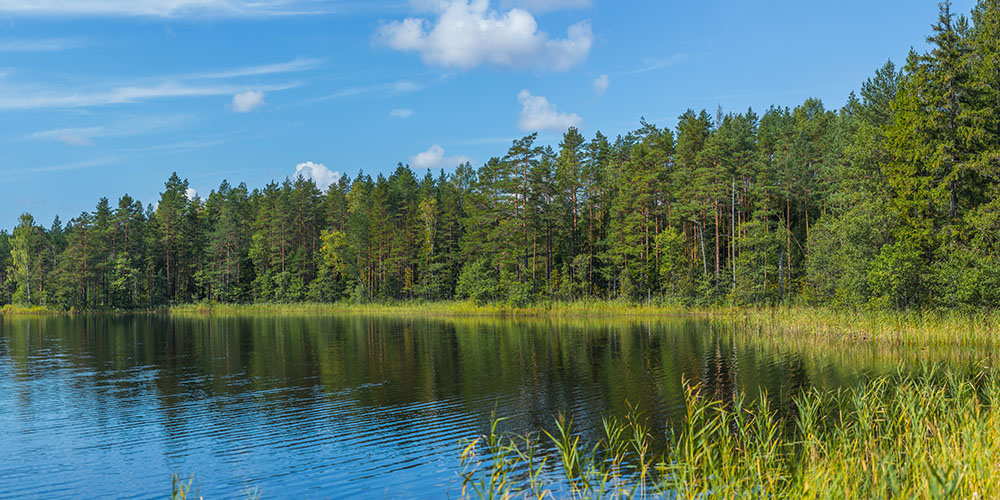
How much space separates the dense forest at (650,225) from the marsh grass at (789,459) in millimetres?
17642

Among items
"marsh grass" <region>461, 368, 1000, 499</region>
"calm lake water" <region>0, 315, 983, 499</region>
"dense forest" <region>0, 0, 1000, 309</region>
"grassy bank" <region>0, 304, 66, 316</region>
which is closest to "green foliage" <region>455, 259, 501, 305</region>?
"dense forest" <region>0, 0, 1000, 309</region>

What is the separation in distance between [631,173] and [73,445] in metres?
66.0

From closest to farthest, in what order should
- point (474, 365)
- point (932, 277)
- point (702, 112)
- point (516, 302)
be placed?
point (474, 365), point (932, 277), point (516, 302), point (702, 112)

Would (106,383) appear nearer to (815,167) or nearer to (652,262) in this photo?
(652,262)

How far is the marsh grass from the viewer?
25.0 ft

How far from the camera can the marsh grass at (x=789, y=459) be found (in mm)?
7617

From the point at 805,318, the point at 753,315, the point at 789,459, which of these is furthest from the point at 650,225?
the point at 789,459

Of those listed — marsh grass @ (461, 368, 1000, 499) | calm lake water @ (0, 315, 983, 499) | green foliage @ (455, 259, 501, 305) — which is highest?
green foliage @ (455, 259, 501, 305)

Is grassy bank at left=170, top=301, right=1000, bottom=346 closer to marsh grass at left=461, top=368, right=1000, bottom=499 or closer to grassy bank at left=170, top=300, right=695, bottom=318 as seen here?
grassy bank at left=170, top=300, right=695, bottom=318

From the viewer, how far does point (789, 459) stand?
467 inches

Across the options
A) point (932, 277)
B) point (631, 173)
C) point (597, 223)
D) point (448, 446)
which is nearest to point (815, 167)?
point (631, 173)

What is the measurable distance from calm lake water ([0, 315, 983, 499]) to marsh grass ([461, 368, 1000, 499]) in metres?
2.16

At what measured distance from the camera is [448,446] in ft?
51.1

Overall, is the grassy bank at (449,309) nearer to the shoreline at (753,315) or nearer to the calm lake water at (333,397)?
the shoreline at (753,315)
